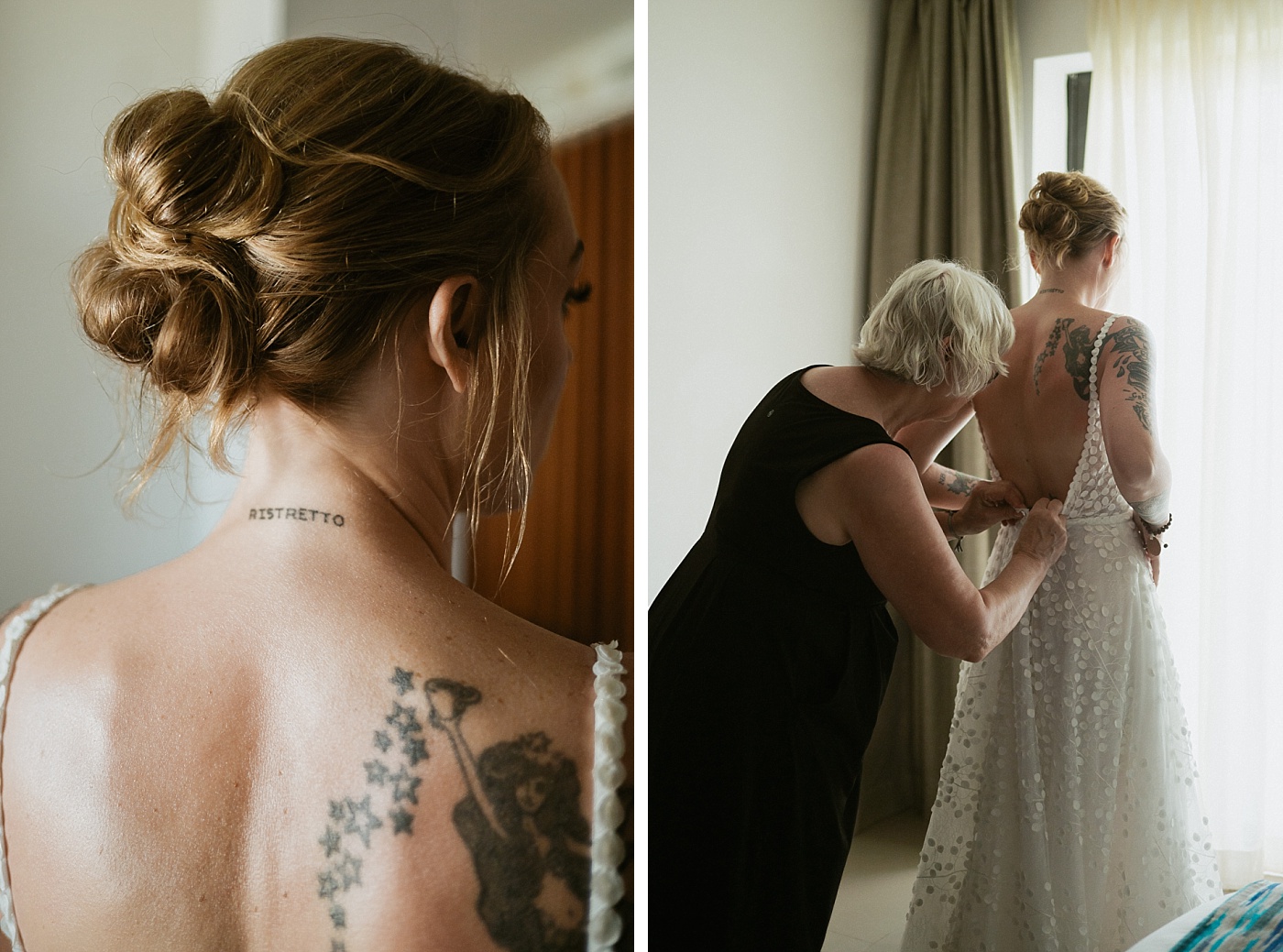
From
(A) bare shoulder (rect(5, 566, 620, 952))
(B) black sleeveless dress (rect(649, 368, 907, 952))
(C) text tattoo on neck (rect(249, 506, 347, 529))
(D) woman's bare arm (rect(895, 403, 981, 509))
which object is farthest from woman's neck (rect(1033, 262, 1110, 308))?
(C) text tattoo on neck (rect(249, 506, 347, 529))

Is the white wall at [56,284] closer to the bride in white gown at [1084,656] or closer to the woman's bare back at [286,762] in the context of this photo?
the woman's bare back at [286,762]

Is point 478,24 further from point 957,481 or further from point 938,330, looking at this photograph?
point 957,481

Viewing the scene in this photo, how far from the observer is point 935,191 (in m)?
1.11

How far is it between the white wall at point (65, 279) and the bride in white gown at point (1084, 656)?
0.80 m

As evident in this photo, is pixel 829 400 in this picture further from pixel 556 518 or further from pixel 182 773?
pixel 182 773

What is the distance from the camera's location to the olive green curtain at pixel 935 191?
41.4 inches

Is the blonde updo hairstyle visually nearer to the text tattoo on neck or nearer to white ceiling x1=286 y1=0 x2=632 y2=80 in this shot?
white ceiling x1=286 y1=0 x2=632 y2=80

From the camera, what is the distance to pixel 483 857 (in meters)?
0.82

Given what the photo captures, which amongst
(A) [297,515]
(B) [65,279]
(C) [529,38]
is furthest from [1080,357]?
(B) [65,279]

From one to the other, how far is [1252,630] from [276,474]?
0.95 meters

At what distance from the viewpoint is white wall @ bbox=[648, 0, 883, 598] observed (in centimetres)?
120

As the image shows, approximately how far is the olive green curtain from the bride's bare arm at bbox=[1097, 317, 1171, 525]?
0.13 m

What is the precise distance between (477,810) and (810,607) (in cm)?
53

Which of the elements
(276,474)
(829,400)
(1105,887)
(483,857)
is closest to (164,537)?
(276,474)
